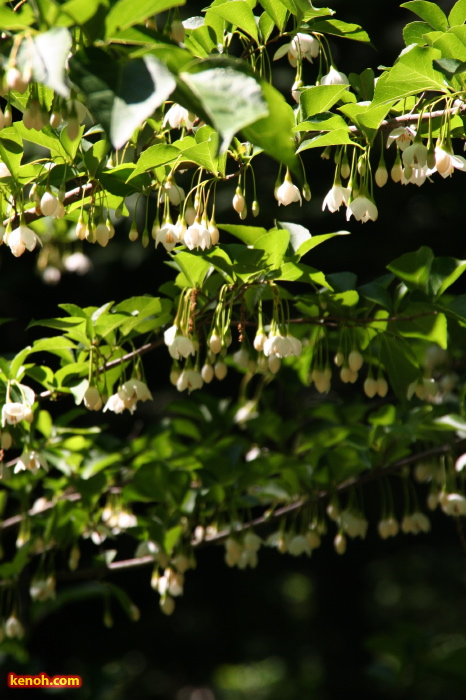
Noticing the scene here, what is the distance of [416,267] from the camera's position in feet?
6.27

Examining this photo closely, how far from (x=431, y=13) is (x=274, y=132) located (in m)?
0.85

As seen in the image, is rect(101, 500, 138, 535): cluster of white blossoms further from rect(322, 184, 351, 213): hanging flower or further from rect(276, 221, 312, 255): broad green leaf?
rect(322, 184, 351, 213): hanging flower

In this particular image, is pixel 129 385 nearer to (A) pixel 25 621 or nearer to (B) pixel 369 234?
(A) pixel 25 621

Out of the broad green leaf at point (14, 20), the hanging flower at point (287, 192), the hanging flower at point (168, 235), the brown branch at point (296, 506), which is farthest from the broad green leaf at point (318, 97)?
the brown branch at point (296, 506)

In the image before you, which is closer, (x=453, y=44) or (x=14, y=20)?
(x=14, y=20)

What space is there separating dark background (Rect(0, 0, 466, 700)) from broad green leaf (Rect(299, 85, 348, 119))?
2.07m

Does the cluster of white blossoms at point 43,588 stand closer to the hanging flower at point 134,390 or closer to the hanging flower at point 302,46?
the hanging flower at point 134,390

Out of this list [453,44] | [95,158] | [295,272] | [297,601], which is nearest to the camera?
[453,44]

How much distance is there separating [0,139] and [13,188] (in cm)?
11

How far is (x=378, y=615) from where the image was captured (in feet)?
23.3

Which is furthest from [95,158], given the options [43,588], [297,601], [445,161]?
[297,601]

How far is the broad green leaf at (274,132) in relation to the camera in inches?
38.4

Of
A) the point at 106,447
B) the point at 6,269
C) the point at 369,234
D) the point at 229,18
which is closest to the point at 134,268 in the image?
the point at 6,269

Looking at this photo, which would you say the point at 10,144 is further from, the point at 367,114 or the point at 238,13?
the point at 367,114
